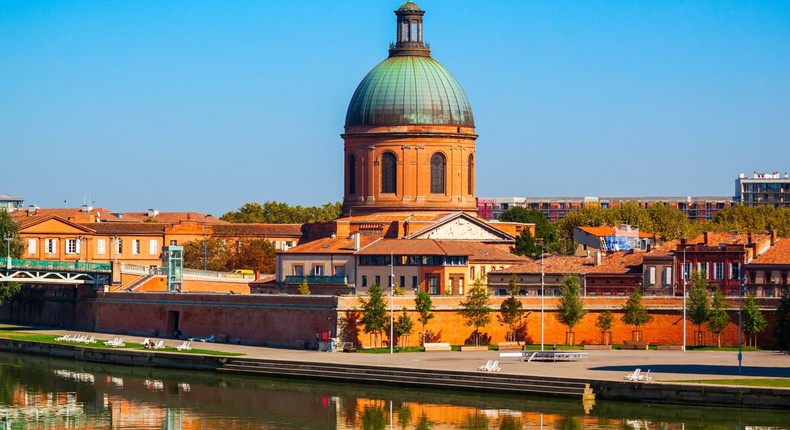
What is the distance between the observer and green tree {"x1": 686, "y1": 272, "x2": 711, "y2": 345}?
3273 inches

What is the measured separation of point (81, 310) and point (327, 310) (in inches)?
1021

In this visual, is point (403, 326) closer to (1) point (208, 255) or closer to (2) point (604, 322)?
(2) point (604, 322)

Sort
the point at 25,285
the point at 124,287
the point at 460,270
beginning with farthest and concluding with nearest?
the point at 25,285
the point at 124,287
the point at 460,270

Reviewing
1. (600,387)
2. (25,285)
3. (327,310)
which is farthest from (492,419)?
(25,285)

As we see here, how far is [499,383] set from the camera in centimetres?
6712

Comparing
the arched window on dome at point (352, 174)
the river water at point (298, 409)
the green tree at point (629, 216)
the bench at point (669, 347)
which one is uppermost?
the arched window on dome at point (352, 174)

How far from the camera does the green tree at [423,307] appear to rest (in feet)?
272

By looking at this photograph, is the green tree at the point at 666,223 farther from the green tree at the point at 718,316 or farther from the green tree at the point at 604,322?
the green tree at the point at 718,316

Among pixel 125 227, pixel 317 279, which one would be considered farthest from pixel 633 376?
pixel 125 227

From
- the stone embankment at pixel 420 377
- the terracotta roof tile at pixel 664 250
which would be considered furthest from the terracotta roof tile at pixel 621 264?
the stone embankment at pixel 420 377

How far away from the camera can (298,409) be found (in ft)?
214

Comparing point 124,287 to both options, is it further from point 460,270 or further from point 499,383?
point 499,383

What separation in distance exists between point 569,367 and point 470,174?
1637 inches

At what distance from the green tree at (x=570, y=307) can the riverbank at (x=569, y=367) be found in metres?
4.04
